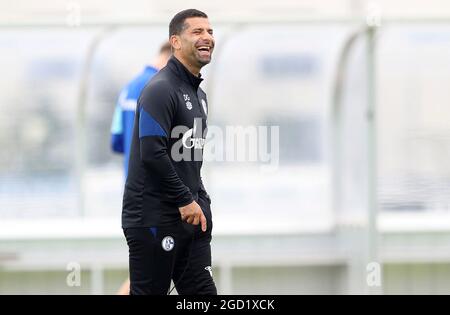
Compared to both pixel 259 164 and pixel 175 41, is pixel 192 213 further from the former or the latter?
pixel 259 164

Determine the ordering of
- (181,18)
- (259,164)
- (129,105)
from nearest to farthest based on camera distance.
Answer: (181,18), (129,105), (259,164)

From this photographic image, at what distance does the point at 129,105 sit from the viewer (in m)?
6.12

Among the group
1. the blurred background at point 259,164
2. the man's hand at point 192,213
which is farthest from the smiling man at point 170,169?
the blurred background at point 259,164

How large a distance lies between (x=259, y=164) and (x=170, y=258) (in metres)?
2.88

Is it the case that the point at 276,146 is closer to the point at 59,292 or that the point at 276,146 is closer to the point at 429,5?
the point at 59,292

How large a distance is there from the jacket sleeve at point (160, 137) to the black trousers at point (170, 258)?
0.51ft

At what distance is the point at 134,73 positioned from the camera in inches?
284

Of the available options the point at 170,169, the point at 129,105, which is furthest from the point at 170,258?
the point at 129,105

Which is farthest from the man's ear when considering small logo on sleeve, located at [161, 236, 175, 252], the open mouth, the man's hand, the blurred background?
the blurred background

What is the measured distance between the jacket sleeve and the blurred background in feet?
7.88

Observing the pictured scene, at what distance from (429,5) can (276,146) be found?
4.60 meters

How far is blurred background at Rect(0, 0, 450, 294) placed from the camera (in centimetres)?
697
